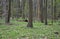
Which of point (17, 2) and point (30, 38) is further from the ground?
point (17, 2)

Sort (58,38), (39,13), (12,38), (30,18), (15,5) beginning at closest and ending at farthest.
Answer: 1. (12,38)
2. (58,38)
3. (30,18)
4. (39,13)
5. (15,5)

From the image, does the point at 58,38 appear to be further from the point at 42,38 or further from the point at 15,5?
the point at 15,5

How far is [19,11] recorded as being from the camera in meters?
36.9

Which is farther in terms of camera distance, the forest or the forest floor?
the forest


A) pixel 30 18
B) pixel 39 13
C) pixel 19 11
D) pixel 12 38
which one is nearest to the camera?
pixel 12 38

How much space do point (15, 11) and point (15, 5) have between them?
3.22 m

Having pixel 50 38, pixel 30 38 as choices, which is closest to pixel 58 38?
pixel 50 38

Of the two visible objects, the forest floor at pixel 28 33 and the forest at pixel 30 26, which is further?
the forest at pixel 30 26

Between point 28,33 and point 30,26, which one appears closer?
point 28,33

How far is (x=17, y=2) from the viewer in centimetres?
4016

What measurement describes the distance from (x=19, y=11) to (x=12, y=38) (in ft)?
95.8

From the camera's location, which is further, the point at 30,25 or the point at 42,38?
the point at 30,25

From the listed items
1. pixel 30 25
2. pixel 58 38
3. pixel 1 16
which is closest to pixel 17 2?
pixel 1 16

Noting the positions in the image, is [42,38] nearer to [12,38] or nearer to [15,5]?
[12,38]
